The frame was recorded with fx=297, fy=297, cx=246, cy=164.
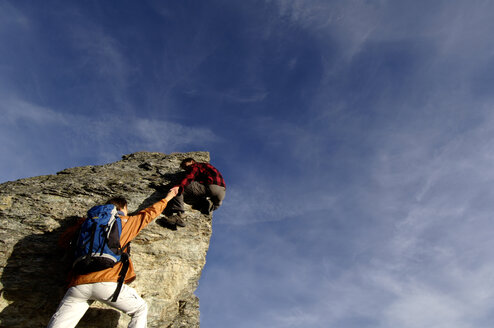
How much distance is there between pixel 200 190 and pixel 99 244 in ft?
15.6

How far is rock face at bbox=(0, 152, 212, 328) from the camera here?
7.94 meters

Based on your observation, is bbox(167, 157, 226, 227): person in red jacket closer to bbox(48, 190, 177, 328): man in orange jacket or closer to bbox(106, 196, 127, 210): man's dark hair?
bbox(106, 196, 127, 210): man's dark hair

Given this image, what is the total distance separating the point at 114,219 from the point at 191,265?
4177mm

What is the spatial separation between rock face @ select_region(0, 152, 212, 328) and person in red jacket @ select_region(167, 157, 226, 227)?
0.39 metres

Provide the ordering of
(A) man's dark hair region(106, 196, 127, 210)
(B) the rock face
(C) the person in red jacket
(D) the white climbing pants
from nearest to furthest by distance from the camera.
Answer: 1. (D) the white climbing pants
2. (B) the rock face
3. (A) man's dark hair region(106, 196, 127, 210)
4. (C) the person in red jacket

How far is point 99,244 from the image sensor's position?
6535mm

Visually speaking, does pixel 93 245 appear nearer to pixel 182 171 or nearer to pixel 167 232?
pixel 167 232

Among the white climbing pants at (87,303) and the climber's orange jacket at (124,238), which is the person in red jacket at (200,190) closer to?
the climber's orange jacket at (124,238)

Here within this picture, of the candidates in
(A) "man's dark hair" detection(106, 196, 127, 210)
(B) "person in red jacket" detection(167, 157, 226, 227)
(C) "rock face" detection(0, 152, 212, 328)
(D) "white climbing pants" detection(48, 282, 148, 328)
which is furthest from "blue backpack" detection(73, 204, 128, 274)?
(B) "person in red jacket" detection(167, 157, 226, 227)

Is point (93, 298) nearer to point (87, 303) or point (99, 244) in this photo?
point (87, 303)

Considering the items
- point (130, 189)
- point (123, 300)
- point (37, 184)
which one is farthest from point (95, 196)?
point (123, 300)

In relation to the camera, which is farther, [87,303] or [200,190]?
[200,190]

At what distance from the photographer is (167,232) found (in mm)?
10273

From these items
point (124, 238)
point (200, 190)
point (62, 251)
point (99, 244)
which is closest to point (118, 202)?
point (124, 238)
